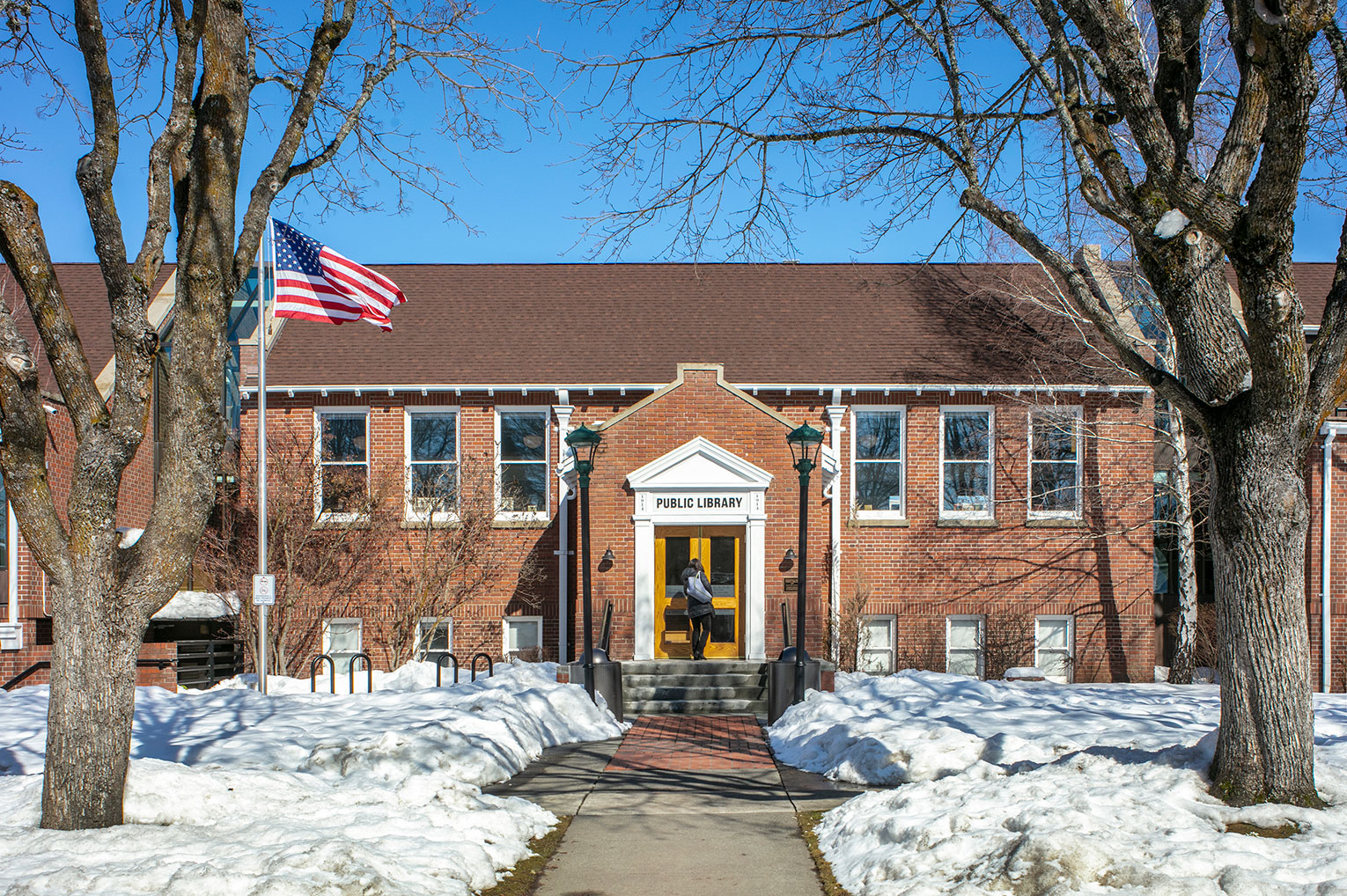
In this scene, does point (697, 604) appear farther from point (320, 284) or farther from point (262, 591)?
point (320, 284)

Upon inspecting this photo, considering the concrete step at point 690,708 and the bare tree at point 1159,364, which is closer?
the concrete step at point 690,708

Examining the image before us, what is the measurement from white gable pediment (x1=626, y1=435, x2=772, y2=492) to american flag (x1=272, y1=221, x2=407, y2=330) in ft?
16.2

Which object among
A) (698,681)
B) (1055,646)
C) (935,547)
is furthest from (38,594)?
(1055,646)

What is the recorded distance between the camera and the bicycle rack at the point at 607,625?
1692 cm

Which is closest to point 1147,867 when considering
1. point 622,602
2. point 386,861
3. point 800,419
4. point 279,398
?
point 386,861

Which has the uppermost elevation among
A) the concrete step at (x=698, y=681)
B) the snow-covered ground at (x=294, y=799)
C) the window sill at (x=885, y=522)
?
the window sill at (x=885, y=522)

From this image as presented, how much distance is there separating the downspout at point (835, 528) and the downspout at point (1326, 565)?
27.6 feet

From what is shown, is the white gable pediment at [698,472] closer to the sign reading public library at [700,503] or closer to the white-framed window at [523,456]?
the sign reading public library at [700,503]

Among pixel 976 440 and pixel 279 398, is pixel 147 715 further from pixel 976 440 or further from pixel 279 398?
pixel 976 440

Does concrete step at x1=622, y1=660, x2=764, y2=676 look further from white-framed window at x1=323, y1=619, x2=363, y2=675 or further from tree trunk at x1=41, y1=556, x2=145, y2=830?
tree trunk at x1=41, y1=556, x2=145, y2=830

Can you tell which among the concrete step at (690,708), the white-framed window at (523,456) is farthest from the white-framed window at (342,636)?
the concrete step at (690,708)

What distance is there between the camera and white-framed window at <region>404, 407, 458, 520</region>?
66.9ft

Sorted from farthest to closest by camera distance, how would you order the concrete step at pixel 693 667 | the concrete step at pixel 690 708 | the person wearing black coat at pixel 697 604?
the person wearing black coat at pixel 697 604 < the concrete step at pixel 693 667 < the concrete step at pixel 690 708

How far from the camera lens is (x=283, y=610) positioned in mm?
19094
